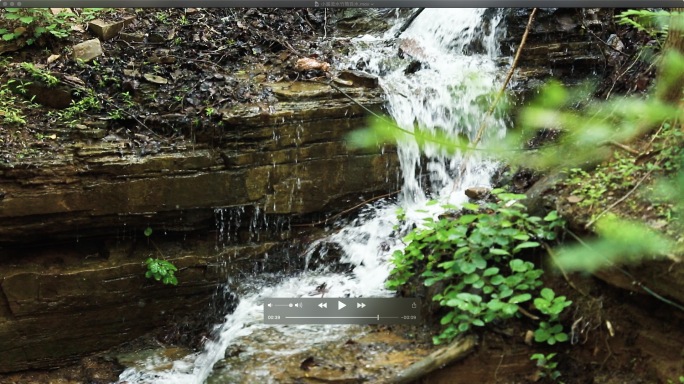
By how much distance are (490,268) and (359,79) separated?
164 cm

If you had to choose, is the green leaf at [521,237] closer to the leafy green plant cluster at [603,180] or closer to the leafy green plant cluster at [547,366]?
the leafy green plant cluster at [603,180]

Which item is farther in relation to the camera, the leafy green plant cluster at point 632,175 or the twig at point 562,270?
the twig at point 562,270

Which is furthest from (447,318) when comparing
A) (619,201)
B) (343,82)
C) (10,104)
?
(10,104)

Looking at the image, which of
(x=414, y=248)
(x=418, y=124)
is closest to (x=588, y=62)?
(x=418, y=124)

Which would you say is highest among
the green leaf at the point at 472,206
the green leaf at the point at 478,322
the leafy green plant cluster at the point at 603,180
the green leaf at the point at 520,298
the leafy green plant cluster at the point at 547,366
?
the leafy green plant cluster at the point at 603,180

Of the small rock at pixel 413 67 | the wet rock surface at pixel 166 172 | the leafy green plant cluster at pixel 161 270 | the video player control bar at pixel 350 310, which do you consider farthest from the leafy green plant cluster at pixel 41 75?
the small rock at pixel 413 67

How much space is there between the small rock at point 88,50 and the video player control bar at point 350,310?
1810 millimetres

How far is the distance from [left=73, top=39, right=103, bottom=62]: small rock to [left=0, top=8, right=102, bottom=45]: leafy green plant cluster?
0.13m

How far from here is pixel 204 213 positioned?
334 cm

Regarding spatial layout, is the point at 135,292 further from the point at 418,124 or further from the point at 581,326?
the point at 581,326

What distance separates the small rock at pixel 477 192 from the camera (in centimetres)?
277

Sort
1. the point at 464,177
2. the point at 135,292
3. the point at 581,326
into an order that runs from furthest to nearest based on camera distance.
A: the point at 135,292 → the point at 464,177 → the point at 581,326

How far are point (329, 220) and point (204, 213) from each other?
714 mm

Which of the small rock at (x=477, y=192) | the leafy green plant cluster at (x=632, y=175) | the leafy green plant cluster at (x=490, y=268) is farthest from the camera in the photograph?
the small rock at (x=477, y=192)
